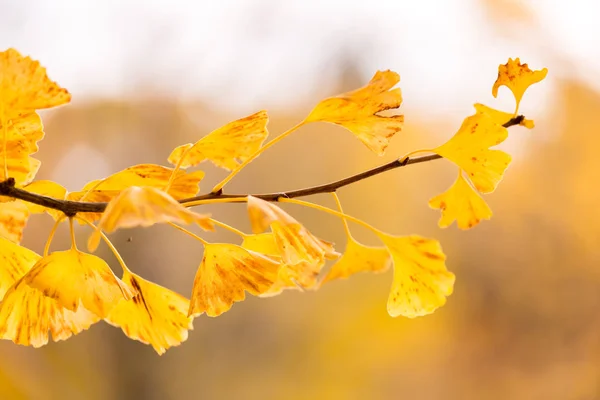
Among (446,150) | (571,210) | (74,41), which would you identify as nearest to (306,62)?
(74,41)

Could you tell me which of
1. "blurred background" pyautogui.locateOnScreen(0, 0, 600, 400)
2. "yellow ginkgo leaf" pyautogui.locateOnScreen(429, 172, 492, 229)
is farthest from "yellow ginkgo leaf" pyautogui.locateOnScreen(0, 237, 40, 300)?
"blurred background" pyautogui.locateOnScreen(0, 0, 600, 400)

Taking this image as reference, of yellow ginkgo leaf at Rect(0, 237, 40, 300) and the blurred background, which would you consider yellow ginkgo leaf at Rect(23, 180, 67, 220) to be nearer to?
yellow ginkgo leaf at Rect(0, 237, 40, 300)

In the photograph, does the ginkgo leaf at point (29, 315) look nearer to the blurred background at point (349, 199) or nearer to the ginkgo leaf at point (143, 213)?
the ginkgo leaf at point (143, 213)

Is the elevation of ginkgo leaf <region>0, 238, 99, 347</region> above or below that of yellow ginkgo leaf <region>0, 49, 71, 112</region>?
below

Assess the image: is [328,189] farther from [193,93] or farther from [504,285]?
[504,285]

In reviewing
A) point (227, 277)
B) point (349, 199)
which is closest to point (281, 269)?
point (227, 277)

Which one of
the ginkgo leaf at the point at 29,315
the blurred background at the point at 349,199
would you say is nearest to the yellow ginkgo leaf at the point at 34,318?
the ginkgo leaf at the point at 29,315

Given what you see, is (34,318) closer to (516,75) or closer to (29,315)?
(29,315)
